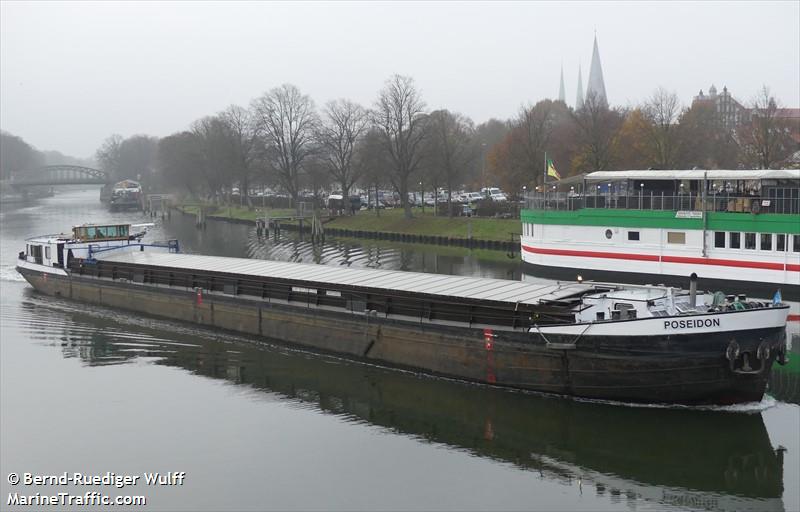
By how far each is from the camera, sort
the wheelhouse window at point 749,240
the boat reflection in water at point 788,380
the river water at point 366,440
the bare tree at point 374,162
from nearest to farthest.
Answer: the river water at point 366,440 < the boat reflection in water at point 788,380 < the wheelhouse window at point 749,240 < the bare tree at point 374,162

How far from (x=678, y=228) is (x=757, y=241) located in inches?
141

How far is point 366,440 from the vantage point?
759 inches

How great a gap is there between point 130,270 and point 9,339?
22.9 ft

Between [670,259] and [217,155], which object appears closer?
[670,259]

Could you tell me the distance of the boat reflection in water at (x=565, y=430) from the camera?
16641 millimetres

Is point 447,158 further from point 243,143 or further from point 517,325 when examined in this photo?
point 517,325

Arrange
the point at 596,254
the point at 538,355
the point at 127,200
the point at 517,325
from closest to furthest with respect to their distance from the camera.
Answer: the point at 538,355 → the point at 517,325 → the point at 596,254 → the point at 127,200

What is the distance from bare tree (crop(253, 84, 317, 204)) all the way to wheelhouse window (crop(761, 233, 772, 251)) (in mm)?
64329

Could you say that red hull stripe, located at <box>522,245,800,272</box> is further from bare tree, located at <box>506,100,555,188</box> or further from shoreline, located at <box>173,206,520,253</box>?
bare tree, located at <box>506,100,555,188</box>

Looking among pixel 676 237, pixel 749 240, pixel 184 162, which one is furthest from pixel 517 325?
pixel 184 162

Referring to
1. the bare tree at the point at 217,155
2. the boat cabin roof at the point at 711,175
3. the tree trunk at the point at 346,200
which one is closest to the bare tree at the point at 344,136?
the tree trunk at the point at 346,200

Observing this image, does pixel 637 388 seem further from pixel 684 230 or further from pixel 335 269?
pixel 684 230

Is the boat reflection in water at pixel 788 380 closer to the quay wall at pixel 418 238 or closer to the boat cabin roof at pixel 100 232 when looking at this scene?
the quay wall at pixel 418 238

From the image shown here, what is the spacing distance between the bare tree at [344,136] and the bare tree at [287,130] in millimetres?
3986
